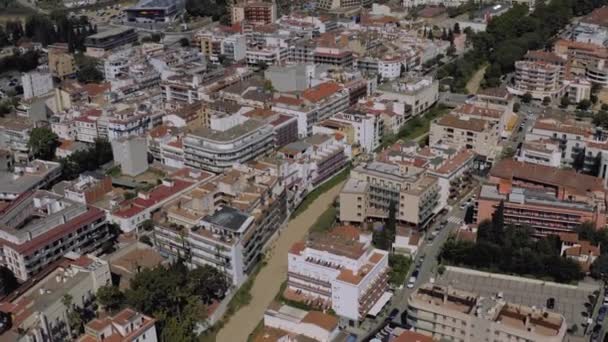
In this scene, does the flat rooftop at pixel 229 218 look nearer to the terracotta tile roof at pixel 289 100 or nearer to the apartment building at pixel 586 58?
the terracotta tile roof at pixel 289 100

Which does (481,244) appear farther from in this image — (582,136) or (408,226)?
(582,136)

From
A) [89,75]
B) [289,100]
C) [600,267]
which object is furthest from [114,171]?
[600,267]

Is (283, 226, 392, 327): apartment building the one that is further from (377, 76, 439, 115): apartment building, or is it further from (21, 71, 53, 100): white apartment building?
(21, 71, 53, 100): white apartment building

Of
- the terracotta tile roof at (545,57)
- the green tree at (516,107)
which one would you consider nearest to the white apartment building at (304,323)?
the green tree at (516,107)

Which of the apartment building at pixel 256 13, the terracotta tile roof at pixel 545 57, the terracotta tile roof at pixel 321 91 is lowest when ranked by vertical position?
the terracotta tile roof at pixel 321 91

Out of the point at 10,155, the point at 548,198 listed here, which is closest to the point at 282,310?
the point at 548,198

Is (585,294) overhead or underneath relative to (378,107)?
underneath
